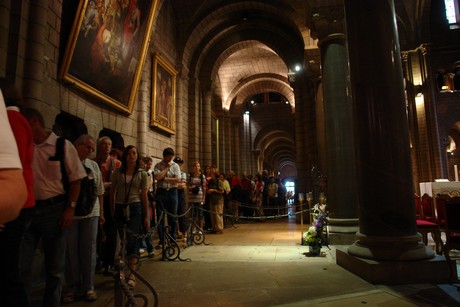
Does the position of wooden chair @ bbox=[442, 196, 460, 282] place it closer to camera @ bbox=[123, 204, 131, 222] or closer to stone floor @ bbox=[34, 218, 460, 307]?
stone floor @ bbox=[34, 218, 460, 307]

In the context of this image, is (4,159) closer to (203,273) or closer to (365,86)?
(203,273)

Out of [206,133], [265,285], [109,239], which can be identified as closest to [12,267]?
[109,239]

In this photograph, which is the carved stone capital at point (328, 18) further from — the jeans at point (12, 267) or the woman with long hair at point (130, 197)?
the jeans at point (12, 267)

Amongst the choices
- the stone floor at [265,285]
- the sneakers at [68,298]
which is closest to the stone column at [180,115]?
the stone floor at [265,285]

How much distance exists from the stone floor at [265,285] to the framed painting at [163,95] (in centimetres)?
499

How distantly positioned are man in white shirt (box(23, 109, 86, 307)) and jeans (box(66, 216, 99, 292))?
76cm

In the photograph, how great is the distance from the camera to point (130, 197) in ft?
13.7

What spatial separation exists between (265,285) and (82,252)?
80.9 inches

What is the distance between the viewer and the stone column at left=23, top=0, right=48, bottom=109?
4.70m

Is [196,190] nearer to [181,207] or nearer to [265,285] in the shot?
[181,207]

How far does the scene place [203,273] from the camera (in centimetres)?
455

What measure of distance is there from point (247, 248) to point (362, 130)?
3.36 m

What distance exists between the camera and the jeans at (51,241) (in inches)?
103

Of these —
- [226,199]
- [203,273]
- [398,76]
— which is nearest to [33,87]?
[203,273]
